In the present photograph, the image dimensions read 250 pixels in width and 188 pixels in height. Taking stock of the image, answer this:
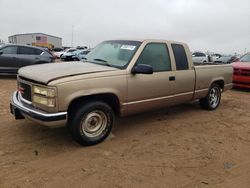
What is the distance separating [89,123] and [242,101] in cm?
622

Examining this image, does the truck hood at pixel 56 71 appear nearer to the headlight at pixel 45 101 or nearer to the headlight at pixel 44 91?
the headlight at pixel 44 91

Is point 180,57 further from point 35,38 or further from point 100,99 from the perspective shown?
point 35,38

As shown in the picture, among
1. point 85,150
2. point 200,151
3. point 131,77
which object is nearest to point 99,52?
point 131,77

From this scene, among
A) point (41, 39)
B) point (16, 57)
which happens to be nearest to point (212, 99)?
point (16, 57)

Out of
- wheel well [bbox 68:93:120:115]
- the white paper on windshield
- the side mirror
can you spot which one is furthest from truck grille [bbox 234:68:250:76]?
wheel well [bbox 68:93:120:115]

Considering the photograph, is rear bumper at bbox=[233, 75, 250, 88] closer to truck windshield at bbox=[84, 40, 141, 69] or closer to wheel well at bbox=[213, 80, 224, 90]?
wheel well at bbox=[213, 80, 224, 90]

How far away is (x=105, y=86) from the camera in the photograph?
4.45m

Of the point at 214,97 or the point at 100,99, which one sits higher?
the point at 100,99

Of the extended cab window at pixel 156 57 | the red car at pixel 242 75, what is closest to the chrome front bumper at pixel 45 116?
the extended cab window at pixel 156 57

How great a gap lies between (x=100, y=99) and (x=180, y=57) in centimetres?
232

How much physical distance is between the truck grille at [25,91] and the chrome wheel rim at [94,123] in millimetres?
977

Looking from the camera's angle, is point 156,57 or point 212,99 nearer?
point 156,57

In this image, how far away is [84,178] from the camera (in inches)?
137

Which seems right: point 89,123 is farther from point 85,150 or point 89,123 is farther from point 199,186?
point 199,186
